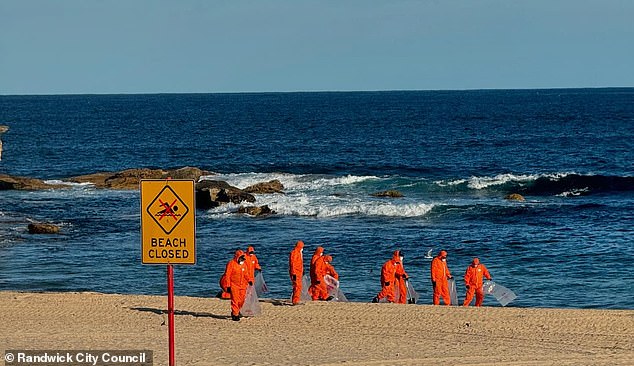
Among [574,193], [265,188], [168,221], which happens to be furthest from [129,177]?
[168,221]

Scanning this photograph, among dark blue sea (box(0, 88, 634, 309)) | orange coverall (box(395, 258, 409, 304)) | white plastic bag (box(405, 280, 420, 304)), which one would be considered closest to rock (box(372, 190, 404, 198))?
dark blue sea (box(0, 88, 634, 309))

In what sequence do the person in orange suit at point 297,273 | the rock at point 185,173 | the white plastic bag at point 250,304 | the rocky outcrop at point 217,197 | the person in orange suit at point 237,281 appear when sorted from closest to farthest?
the person in orange suit at point 237,281
the white plastic bag at point 250,304
the person in orange suit at point 297,273
the rocky outcrop at point 217,197
the rock at point 185,173

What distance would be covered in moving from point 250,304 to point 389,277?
371cm

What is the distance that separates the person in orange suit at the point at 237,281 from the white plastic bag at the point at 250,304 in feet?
0.32

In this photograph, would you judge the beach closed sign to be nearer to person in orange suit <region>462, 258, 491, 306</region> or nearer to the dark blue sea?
person in orange suit <region>462, 258, 491, 306</region>

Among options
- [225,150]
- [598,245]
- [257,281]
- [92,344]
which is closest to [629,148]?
[225,150]

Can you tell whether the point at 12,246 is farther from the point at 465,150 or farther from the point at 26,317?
the point at 465,150

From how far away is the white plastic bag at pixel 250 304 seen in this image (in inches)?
794

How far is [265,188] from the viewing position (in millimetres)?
48875

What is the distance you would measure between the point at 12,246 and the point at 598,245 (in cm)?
1806

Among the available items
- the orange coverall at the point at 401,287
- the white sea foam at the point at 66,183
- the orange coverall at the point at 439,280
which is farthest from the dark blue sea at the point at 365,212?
the orange coverall at the point at 401,287

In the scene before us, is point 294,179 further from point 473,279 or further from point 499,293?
point 473,279

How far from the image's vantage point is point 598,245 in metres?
32.3

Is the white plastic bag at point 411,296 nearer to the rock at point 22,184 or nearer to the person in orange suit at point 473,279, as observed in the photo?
the person in orange suit at point 473,279
